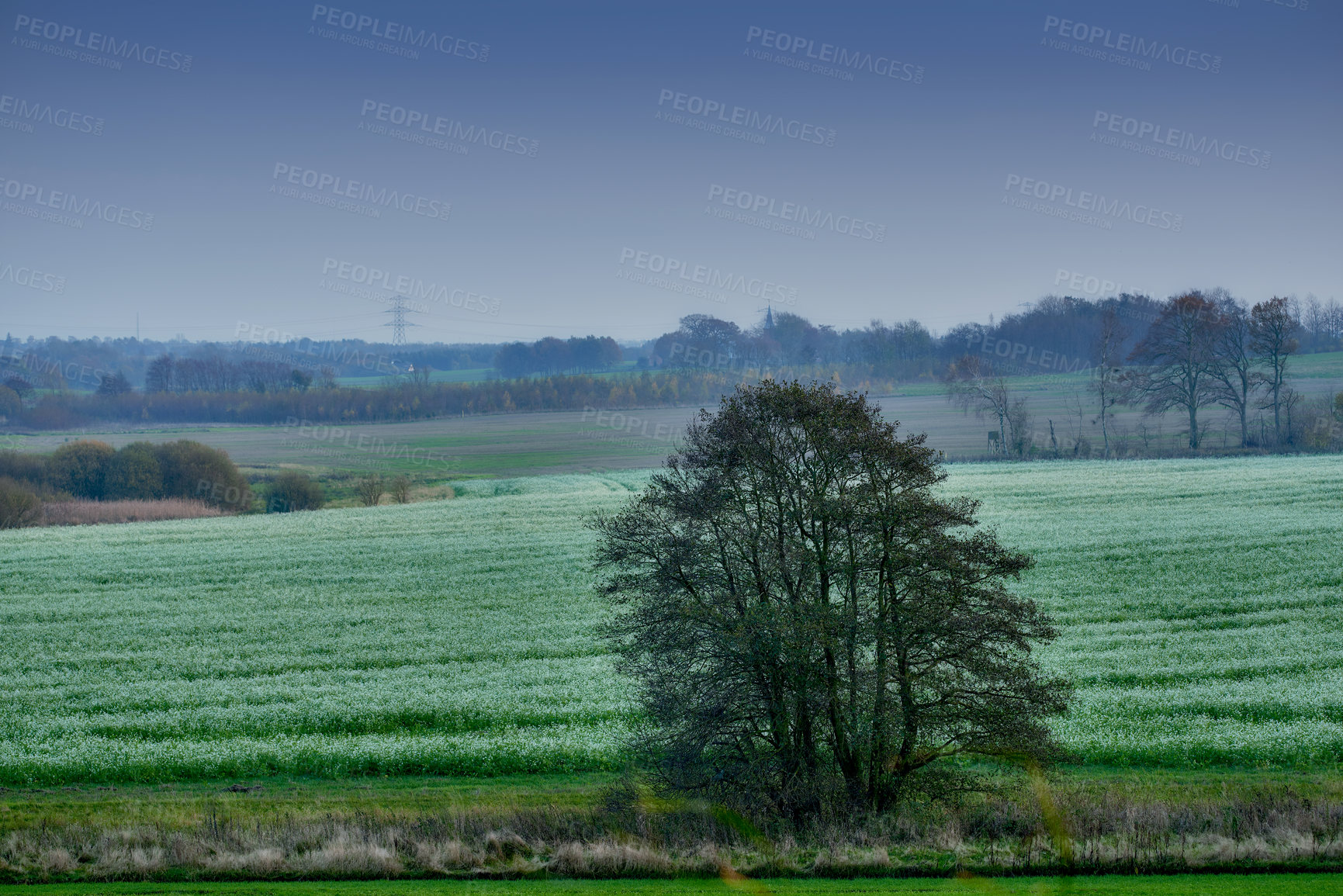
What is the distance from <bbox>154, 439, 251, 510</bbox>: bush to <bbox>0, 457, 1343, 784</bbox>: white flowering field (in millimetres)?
13262

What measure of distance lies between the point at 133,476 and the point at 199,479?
4026mm

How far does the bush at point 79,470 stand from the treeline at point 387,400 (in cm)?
3631

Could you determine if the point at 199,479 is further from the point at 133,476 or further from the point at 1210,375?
the point at 1210,375

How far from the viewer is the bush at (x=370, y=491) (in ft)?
201

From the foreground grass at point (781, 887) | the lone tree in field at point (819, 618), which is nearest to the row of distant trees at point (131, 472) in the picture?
the foreground grass at point (781, 887)

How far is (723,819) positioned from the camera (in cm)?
1284

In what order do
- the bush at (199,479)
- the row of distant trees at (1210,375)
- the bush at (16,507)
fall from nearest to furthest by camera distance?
the bush at (16,507)
the bush at (199,479)
the row of distant trees at (1210,375)

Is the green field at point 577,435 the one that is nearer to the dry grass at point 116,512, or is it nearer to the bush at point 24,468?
the bush at point 24,468

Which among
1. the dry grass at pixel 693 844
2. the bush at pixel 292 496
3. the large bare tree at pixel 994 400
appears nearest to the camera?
the dry grass at pixel 693 844

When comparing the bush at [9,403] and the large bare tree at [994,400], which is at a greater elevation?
the bush at [9,403]

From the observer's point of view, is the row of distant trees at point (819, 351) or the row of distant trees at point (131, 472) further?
the row of distant trees at point (819, 351)

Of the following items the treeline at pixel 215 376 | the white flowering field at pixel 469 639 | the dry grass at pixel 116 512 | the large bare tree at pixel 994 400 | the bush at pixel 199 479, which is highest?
the treeline at pixel 215 376

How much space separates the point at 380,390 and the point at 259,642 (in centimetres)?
8847

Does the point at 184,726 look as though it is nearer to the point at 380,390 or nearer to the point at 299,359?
the point at 380,390
